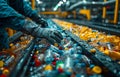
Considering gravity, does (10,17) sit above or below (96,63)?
above

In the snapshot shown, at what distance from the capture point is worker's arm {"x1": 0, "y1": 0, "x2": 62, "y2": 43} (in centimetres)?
334

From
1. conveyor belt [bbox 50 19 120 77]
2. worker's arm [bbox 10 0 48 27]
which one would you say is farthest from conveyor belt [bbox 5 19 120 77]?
worker's arm [bbox 10 0 48 27]

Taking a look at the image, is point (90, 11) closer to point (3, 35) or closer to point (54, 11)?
point (54, 11)

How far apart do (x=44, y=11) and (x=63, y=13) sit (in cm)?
177

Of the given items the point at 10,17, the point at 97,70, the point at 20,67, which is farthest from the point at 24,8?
the point at 97,70

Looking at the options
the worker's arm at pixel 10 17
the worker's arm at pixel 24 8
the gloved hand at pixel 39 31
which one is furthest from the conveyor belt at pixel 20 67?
the worker's arm at pixel 24 8

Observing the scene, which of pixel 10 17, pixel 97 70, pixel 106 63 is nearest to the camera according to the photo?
pixel 97 70

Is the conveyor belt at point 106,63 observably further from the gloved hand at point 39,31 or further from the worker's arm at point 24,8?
the worker's arm at point 24,8

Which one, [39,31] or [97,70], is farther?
[39,31]

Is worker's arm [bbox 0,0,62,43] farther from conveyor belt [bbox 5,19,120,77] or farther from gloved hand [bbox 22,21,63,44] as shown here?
conveyor belt [bbox 5,19,120,77]

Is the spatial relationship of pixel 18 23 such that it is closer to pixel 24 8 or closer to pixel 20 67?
pixel 20 67

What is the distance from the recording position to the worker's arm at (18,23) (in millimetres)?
3344

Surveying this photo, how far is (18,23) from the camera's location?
3.37 m

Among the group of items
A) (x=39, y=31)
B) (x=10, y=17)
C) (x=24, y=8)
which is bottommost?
(x=39, y=31)
